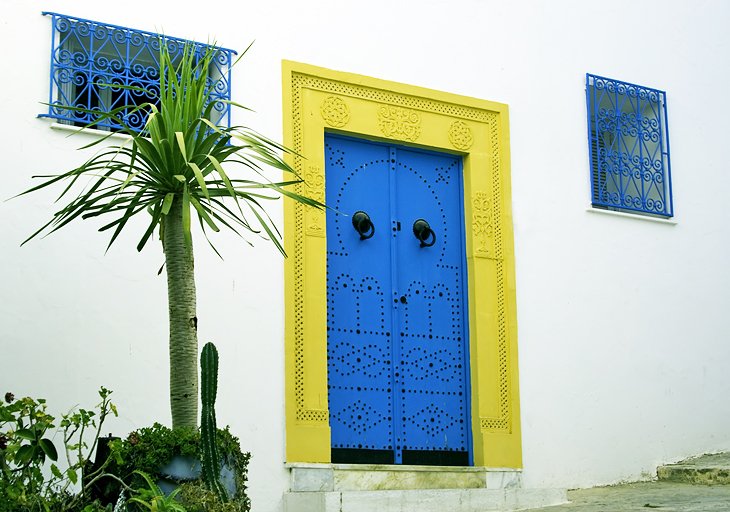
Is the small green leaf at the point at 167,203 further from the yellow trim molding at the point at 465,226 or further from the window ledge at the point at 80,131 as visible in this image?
the yellow trim molding at the point at 465,226

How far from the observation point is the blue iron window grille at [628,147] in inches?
320

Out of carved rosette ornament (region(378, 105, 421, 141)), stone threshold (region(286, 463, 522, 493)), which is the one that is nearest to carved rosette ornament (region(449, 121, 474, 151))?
carved rosette ornament (region(378, 105, 421, 141))

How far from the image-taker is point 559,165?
25.9ft

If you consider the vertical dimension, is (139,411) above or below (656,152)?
below

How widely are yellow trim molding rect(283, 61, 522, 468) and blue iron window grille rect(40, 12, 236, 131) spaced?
652 mm

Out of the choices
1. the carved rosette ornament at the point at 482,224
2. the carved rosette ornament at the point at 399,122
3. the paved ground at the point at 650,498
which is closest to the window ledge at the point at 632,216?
the carved rosette ornament at the point at 482,224

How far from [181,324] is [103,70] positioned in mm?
2130

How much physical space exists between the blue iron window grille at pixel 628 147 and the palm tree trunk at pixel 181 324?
403cm

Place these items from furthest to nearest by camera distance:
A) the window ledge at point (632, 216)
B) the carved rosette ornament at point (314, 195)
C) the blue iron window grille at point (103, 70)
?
the window ledge at point (632, 216) < the carved rosette ornament at point (314, 195) < the blue iron window grille at point (103, 70)

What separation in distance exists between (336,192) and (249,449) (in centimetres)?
175

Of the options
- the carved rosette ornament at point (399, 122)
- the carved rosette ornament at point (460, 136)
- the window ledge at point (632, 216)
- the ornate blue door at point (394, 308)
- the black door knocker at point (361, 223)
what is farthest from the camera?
the window ledge at point (632, 216)

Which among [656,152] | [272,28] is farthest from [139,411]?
[656,152]

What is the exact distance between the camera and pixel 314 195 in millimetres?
6867

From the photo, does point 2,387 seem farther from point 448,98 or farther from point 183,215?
→ point 448,98
